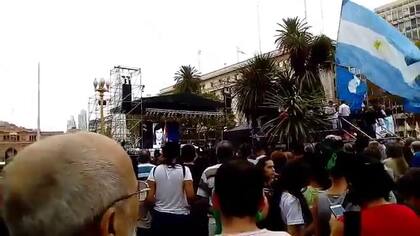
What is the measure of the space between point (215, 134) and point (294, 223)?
92.8ft

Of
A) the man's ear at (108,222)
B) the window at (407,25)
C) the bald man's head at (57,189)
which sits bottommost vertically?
the man's ear at (108,222)

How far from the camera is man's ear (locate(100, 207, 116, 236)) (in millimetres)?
1248

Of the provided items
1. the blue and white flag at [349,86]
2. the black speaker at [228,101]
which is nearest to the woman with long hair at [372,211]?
the blue and white flag at [349,86]

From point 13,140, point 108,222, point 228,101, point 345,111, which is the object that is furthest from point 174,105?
point 13,140

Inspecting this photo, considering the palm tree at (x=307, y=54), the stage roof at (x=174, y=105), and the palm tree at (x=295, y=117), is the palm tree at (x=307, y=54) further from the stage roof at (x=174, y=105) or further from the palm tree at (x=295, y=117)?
the stage roof at (x=174, y=105)

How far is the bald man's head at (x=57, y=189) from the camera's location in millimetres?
1206

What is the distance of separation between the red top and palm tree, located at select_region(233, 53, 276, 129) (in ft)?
65.7

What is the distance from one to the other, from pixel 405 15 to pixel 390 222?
63.3m

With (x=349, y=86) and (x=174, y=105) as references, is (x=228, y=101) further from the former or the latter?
(x=349, y=86)

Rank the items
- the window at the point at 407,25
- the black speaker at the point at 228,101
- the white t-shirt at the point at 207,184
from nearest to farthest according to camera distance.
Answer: the white t-shirt at the point at 207,184 < the black speaker at the point at 228,101 < the window at the point at 407,25

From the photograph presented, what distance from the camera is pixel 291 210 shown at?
11.8ft

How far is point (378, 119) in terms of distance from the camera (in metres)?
15.0

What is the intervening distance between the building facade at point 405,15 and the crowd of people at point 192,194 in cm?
5011

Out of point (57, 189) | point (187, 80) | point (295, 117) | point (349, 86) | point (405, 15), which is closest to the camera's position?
point (57, 189)
